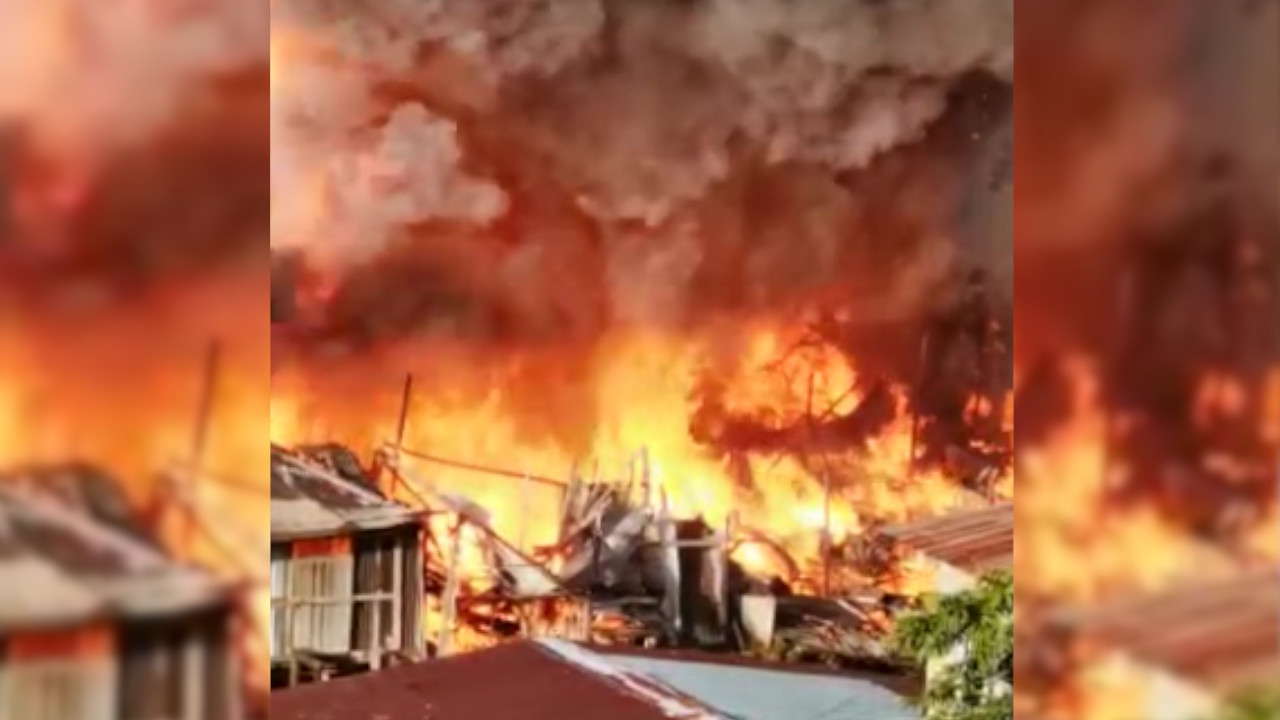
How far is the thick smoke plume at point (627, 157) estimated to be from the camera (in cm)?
241

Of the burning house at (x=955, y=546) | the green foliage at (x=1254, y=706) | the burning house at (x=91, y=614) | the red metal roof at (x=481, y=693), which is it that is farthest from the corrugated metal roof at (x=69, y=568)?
the green foliage at (x=1254, y=706)

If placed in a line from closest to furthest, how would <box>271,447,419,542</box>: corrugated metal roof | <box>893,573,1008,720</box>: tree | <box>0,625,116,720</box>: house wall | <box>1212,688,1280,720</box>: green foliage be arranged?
<box>0,625,116,720</box>: house wall < <box>1212,688,1280,720</box>: green foliage < <box>271,447,419,542</box>: corrugated metal roof < <box>893,573,1008,720</box>: tree

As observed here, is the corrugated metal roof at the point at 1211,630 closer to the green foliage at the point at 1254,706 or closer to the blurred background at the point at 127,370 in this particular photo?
the green foliage at the point at 1254,706

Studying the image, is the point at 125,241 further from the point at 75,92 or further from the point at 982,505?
the point at 982,505

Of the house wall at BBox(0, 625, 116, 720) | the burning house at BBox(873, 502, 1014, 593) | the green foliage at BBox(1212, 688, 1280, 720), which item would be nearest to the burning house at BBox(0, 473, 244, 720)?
the house wall at BBox(0, 625, 116, 720)

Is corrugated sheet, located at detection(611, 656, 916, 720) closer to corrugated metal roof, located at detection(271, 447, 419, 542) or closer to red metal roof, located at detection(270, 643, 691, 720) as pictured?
red metal roof, located at detection(270, 643, 691, 720)

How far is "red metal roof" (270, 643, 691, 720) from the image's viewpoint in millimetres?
2361

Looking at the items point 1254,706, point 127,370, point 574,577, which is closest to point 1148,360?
point 1254,706

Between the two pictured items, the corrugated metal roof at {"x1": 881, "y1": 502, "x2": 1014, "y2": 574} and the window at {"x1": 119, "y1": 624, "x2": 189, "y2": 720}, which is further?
the corrugated metal roof at {"x1": 881, "y1": 502, "x2": 1014, "y2": 574}

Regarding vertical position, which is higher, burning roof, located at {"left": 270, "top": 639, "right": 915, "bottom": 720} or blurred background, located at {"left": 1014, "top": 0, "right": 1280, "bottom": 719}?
blurred background, located at {"left": 1014, "top": 0, "right": 1280, "bottom": 719}

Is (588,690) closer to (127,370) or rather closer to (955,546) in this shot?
(955,546)

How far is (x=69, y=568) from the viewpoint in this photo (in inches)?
82.2

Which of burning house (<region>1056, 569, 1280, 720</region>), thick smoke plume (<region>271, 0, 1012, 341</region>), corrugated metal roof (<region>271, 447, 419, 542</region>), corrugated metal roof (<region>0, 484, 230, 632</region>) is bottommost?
burning house (<region>1056, 569, 1280, 720</region>)

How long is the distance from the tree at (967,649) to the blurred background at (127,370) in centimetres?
103
